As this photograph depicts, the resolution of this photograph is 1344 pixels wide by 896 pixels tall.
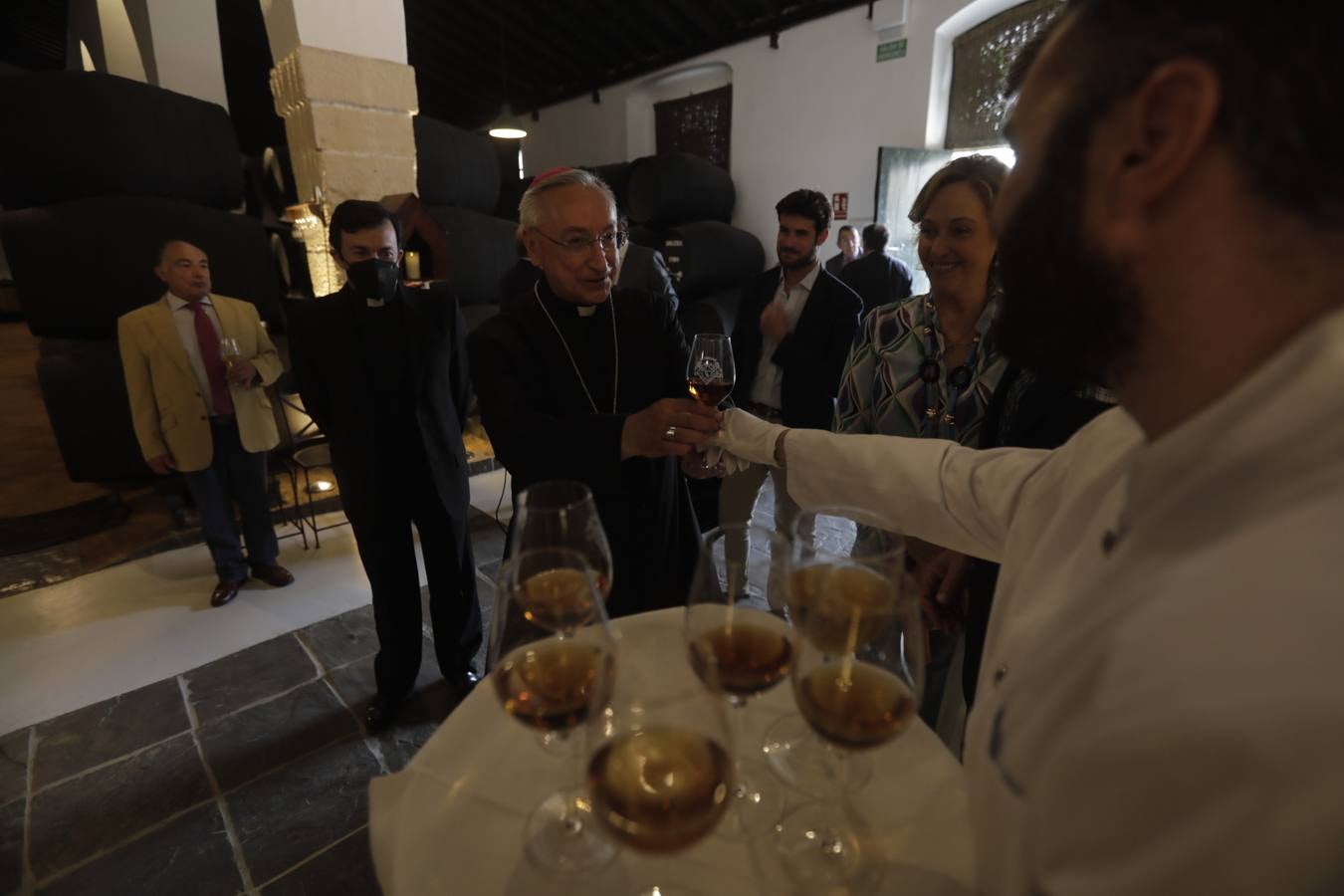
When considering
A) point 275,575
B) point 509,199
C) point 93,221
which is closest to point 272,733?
point 275,575

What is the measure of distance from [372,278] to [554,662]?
1980 millimetres

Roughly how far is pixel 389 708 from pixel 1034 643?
8.13 feet

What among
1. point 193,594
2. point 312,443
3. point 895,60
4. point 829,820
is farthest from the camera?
point 895,60

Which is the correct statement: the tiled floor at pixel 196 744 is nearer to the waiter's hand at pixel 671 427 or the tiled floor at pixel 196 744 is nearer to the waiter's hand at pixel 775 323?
the waiter's hand at pixel 671 427

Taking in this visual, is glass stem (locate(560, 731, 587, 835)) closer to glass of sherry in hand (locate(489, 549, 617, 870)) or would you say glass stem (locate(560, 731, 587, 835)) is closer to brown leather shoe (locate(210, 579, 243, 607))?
glass of sherry in hand (locate(489, 549, 617, 870))

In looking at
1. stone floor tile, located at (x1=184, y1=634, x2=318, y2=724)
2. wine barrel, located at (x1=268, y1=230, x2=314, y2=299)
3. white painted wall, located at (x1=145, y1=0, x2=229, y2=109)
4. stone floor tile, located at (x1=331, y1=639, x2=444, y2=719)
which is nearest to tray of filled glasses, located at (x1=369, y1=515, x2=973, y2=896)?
stone floor tile, located at (x1=331, y1=639, x2=444, y2=719)

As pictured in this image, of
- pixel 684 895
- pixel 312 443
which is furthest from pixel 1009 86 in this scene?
pixel 312 443

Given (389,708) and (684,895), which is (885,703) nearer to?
(684,895)

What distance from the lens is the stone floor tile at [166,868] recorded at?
1850 mm

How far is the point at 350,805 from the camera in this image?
214cm

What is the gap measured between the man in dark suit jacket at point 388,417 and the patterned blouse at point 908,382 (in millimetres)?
1571

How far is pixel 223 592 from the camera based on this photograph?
11.3 ft

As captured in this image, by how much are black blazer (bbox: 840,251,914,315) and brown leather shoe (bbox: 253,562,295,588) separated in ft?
14.2

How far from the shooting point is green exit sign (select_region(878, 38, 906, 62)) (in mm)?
7078
